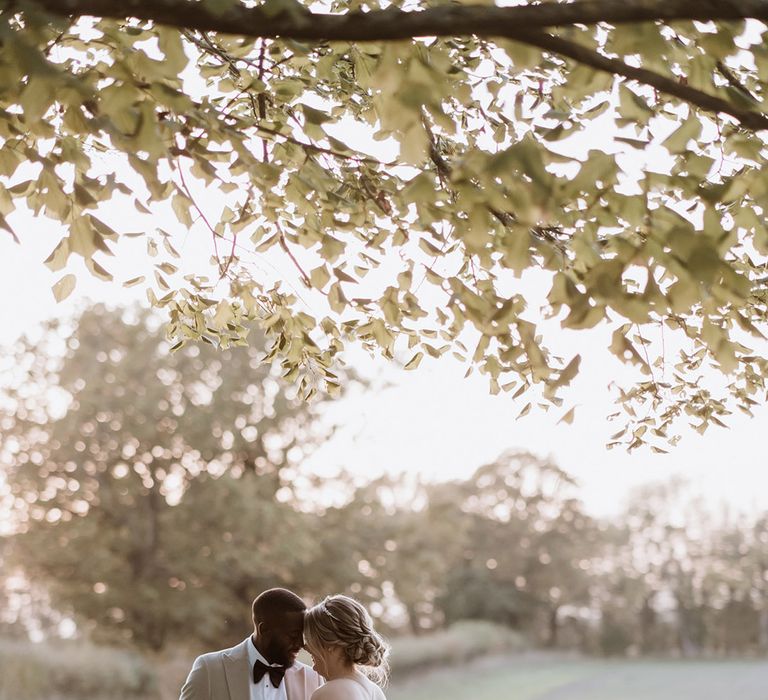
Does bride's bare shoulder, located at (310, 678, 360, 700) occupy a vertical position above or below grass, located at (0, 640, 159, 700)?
above

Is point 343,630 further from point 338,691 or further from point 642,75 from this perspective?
point 642,75

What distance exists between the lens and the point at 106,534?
2192 cm

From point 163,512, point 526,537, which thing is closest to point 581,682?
point 526,537

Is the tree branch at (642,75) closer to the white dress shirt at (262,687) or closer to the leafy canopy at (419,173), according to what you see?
the leafy canopy at (419,173)

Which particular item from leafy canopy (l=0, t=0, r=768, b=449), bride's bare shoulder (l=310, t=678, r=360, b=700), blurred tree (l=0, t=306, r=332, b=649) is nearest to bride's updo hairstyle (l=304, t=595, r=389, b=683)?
bride's bare shoulder (l=310, t=678, r=360, b=700)

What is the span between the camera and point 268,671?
14.0 feet

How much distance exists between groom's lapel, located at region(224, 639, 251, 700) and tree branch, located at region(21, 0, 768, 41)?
2.90 metres

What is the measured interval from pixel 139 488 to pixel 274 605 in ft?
62.4

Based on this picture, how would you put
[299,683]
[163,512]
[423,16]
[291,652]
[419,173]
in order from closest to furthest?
1. [423,16]
2. [419,173]
3. [291,652]
4. [299,683]
5. [163,512]

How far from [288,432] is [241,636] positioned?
516cm

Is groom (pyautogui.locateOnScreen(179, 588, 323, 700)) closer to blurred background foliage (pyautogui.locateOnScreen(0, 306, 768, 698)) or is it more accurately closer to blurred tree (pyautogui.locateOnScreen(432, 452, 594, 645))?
blurred background foliage (pyautogui.locateOnScreen(0, 306, 768, 698))

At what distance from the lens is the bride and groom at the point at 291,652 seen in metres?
4.18

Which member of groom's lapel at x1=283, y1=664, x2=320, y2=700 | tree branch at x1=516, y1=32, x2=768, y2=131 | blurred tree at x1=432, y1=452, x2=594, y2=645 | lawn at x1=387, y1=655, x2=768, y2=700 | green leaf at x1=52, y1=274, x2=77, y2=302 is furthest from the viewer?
blurred tree at x1=432, y1=452, x2=594, y2=645

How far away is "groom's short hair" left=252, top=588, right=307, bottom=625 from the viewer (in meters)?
4.19
